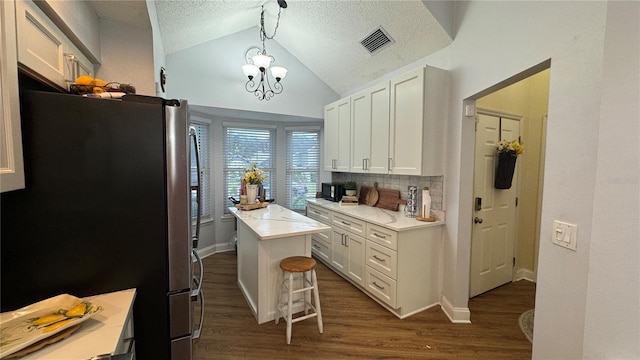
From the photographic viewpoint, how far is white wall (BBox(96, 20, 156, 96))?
1.92 meters

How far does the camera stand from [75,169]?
3.62 ft

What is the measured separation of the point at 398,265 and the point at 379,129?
153 centimetres

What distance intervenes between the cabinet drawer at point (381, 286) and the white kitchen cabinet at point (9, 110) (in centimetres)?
256

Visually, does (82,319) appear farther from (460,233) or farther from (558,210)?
(460,233)

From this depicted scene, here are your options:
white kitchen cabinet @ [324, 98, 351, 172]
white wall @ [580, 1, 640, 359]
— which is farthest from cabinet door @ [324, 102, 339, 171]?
white wall @ [580, 1, 640, 359]

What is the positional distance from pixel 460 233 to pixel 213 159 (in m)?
3.63

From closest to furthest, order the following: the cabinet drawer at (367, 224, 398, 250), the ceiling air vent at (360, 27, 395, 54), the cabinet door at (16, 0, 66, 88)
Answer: the cabinet door at (16, 0, 66, 88) → the cabinet drawer at (367, 224, 398, 250) → the ceiling air vent at (360, 27, 395, 54)

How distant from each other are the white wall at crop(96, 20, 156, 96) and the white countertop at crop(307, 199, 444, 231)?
232cm

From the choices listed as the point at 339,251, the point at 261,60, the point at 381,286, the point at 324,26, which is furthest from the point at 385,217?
the point at 324,26

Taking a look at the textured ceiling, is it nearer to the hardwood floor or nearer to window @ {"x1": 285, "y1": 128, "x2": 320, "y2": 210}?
window @ {"x1": 285, "y1": 128, "x2": 320, "y2": 210}

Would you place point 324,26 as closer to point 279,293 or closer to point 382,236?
point 382,236

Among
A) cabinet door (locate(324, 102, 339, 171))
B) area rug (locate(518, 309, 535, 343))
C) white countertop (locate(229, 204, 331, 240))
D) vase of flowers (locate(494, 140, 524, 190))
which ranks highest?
cabinet door (locate(324, 102, 339, 171))

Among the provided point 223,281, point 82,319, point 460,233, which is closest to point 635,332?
point 460,233

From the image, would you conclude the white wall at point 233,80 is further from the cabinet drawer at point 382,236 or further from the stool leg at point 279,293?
the stool leg at point 279,293
